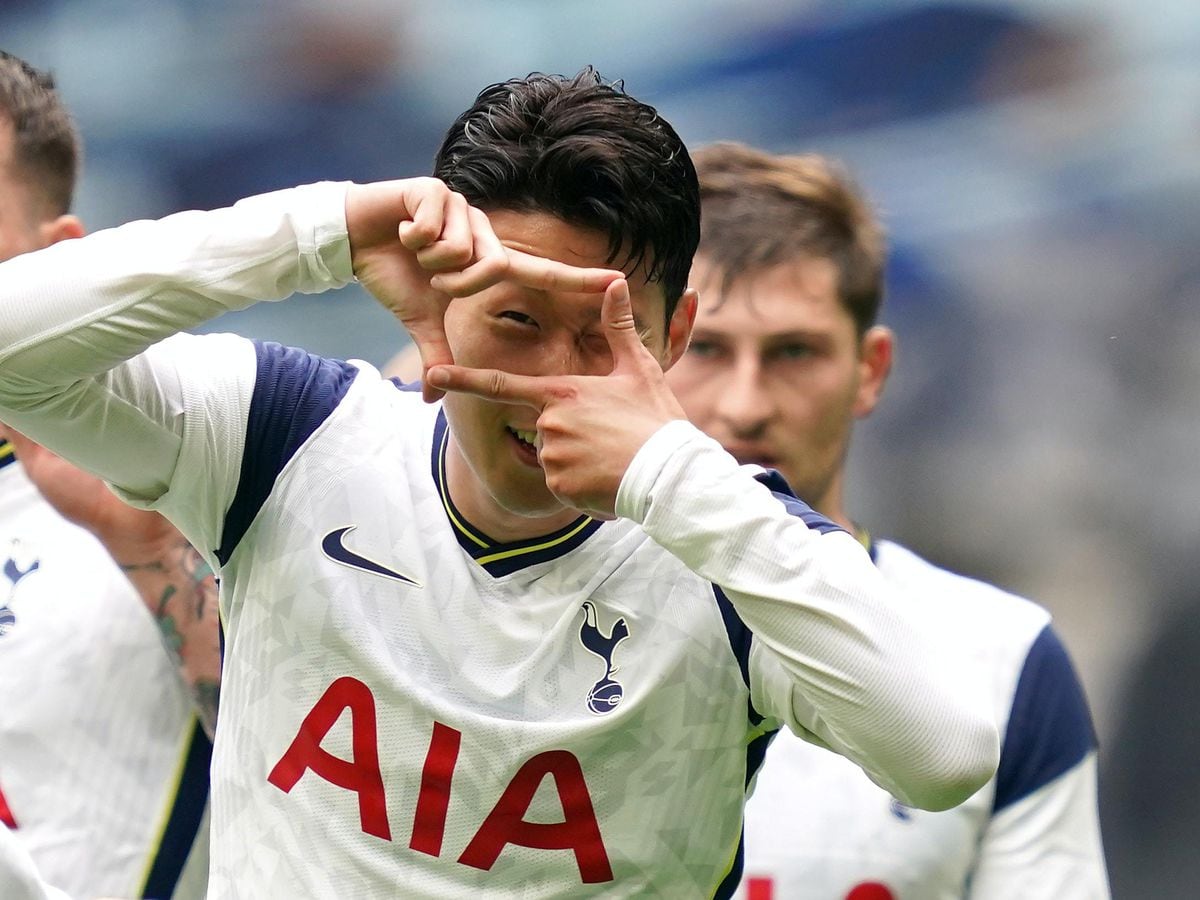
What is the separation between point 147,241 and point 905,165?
3.47m

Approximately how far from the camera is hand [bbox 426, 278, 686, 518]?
1789 mm

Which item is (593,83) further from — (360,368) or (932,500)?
(932,500)

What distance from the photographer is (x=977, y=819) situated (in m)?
2.88

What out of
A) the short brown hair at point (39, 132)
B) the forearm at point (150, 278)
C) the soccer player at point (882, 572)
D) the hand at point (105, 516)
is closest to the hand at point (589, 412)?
the forearm at point (150, 278)

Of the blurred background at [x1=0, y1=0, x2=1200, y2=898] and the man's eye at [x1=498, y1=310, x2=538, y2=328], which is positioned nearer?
the man's eye at [x1=498, y1=310, x2=538, y2=328]

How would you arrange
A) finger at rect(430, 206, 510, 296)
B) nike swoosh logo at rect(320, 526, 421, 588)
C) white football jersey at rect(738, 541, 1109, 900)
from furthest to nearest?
white football jersey at rect(738, 541, 1109, 900), nike swoosh logo at rect(320, 526, 421, 588), finger at rect(430, 206, 510, 296)

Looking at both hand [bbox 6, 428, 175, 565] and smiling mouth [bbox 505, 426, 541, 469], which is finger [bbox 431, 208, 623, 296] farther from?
hand [bbox 6, 428, 175, 565]

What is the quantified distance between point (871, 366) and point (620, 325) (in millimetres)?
1708

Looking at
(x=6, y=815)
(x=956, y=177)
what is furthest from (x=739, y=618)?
(x=956, y=177)

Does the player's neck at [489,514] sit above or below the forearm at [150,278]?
below

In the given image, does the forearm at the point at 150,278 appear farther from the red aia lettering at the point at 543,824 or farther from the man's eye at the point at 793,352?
the man's eye at the point at 793,352

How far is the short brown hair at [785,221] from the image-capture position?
3.18 metres

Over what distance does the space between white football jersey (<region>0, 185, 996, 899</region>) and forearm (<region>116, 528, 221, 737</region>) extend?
2.61 feet

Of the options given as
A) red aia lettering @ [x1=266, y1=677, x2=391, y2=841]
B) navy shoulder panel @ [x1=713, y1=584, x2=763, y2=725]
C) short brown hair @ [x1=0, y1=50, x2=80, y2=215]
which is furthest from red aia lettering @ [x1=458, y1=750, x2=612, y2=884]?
short brown hair @ [x1=0, y1=50, x2=80, y2=215]
